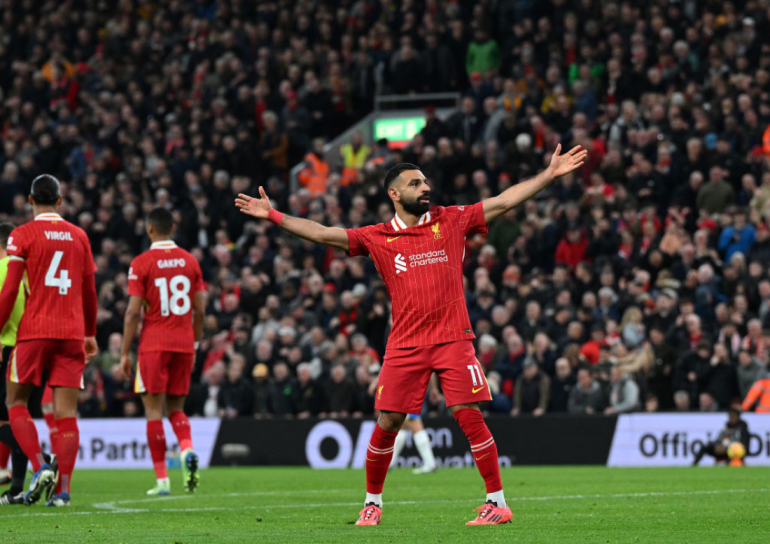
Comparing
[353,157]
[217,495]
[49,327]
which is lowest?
[217,495]

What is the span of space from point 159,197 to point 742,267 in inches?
462

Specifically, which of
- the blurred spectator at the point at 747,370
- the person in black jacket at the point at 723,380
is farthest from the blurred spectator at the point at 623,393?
the blurred spectator at the point at 747,370

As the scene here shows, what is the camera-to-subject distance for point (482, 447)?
7957mm

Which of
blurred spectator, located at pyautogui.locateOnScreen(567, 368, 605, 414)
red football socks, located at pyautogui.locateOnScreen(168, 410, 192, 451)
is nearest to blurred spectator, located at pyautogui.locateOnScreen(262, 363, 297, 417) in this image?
blurred spectator, located at pyautogui.locateOnScreen(567, 368, 605, 414)

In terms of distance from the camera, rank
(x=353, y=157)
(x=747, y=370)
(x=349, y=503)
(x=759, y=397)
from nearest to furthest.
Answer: (x=349, y=503)
(x=759, y=397)
(x=747, y=370)
(x=353, y=157)

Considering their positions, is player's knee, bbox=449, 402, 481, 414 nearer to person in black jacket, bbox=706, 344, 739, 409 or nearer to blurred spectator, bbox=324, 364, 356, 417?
person in black jacket, bbox=706, 344, 739, 409

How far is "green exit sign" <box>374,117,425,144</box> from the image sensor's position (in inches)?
1049

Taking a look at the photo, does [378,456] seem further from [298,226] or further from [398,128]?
[398,128]

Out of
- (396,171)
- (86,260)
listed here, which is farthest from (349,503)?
(396,171)

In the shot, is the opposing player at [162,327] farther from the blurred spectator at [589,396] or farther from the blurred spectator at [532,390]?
the blurred spectator at [589,396]

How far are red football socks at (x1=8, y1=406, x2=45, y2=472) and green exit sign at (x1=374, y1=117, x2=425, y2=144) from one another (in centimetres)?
1727

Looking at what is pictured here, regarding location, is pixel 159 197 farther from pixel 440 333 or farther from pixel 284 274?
pixel 440 333

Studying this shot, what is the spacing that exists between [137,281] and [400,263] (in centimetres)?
447

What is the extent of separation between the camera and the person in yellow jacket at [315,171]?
83.9ft
